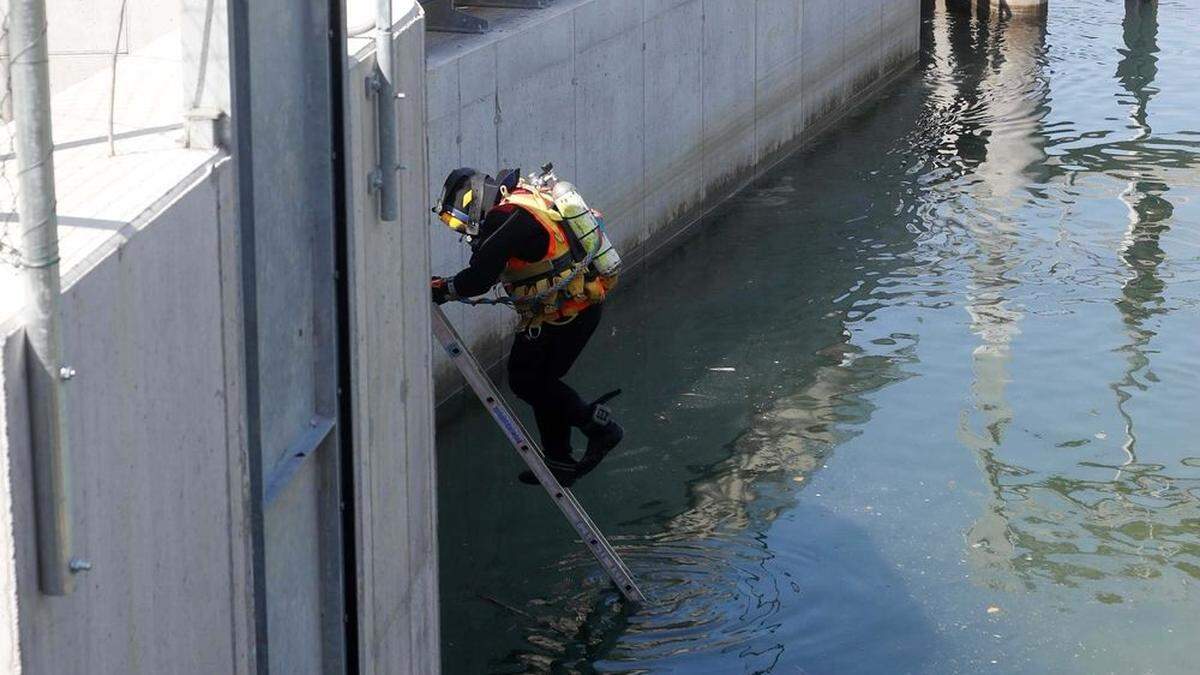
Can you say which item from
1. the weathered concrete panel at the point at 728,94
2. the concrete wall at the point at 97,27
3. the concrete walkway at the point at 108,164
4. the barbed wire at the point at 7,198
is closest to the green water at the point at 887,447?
the weathered concrete panel at the point at 728,94

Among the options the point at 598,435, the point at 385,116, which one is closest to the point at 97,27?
the point at 385,116

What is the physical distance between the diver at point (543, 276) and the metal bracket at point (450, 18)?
3.80 metres

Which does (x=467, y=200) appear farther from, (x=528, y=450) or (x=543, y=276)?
(x=528, y=450)

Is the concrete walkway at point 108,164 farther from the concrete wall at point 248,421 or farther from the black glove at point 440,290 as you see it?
the black glove at point 440,290

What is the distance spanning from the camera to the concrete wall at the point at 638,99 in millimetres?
11000

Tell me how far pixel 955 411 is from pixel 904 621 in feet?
10.4

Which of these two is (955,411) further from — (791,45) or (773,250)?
(791,45)

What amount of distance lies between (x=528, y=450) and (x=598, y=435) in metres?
0.55

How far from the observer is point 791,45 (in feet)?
60.5

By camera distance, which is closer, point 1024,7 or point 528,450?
point 528,450

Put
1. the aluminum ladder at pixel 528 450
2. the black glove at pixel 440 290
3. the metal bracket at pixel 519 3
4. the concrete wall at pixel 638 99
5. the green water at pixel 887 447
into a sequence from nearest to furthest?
the aluminum ladder at pixel 528 450 → the black glove at pixel 440 290 → the green water at pixel 887 447 → the concrete wall at pixel 638 99 → the metal bracket at pixel 519 3

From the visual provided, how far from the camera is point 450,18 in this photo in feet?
37.7

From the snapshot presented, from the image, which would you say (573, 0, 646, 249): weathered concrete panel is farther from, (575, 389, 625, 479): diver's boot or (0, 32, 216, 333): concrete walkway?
(0, 32, 216, 333): concrete walkway

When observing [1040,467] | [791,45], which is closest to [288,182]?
[1040,467]
